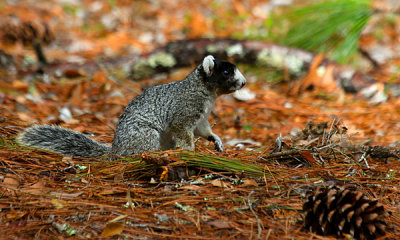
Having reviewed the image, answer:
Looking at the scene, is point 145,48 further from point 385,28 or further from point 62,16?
point 385,28

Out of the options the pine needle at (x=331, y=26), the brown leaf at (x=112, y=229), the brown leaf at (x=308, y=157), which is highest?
the pine needle at (x=331, y=26)

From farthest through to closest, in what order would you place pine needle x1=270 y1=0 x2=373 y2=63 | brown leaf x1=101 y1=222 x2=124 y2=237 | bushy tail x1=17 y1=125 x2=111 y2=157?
pine needle x1=270 y1=0 x2=373 y2=63 < bushy tail x1=17 y1=125 x2=111 y2=157 < brown leaf x1=101 y1=222 x2=124 y2=237

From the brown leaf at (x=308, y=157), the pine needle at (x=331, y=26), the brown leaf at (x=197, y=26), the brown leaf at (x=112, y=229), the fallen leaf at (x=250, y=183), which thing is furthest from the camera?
the brown leaf at (x=197, y=26)

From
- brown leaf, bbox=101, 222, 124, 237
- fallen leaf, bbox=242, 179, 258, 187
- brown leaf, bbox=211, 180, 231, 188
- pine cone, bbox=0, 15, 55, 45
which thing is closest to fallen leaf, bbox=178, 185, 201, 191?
brown leaf, bbox=211, 180, 231, 188

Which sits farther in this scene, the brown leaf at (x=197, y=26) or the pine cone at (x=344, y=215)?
the brown leaf at (x=197, y=26)

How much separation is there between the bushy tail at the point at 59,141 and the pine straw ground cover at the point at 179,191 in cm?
7

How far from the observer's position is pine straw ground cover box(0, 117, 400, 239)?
6.84ft

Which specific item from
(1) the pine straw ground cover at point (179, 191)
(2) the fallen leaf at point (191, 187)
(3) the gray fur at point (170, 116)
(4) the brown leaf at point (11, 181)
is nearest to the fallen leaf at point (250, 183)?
(1) the pine straw ground cover at point (179, 191)

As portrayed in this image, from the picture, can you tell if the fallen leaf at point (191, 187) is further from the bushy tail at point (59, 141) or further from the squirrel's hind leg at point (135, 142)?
the bushy tail at point (59, 141)

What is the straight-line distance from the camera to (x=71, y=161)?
2969 mm

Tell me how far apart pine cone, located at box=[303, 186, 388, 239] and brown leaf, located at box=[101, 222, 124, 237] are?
95 cm

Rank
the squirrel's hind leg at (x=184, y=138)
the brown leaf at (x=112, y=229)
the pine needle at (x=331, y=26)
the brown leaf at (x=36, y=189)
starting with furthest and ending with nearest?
the pine needle at (x=331, y=26) < the squirrel's hind leg at (x=184, y=138) < the brown leaf at (x=36, y=189) < the brown leaf at (x=112, y=229)

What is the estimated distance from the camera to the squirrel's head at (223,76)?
350 centimetres

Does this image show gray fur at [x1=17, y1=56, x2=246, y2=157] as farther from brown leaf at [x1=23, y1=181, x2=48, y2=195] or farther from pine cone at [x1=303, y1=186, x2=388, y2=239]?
pine cone at [x1=303, y1=186, x2=388, y2=239]
